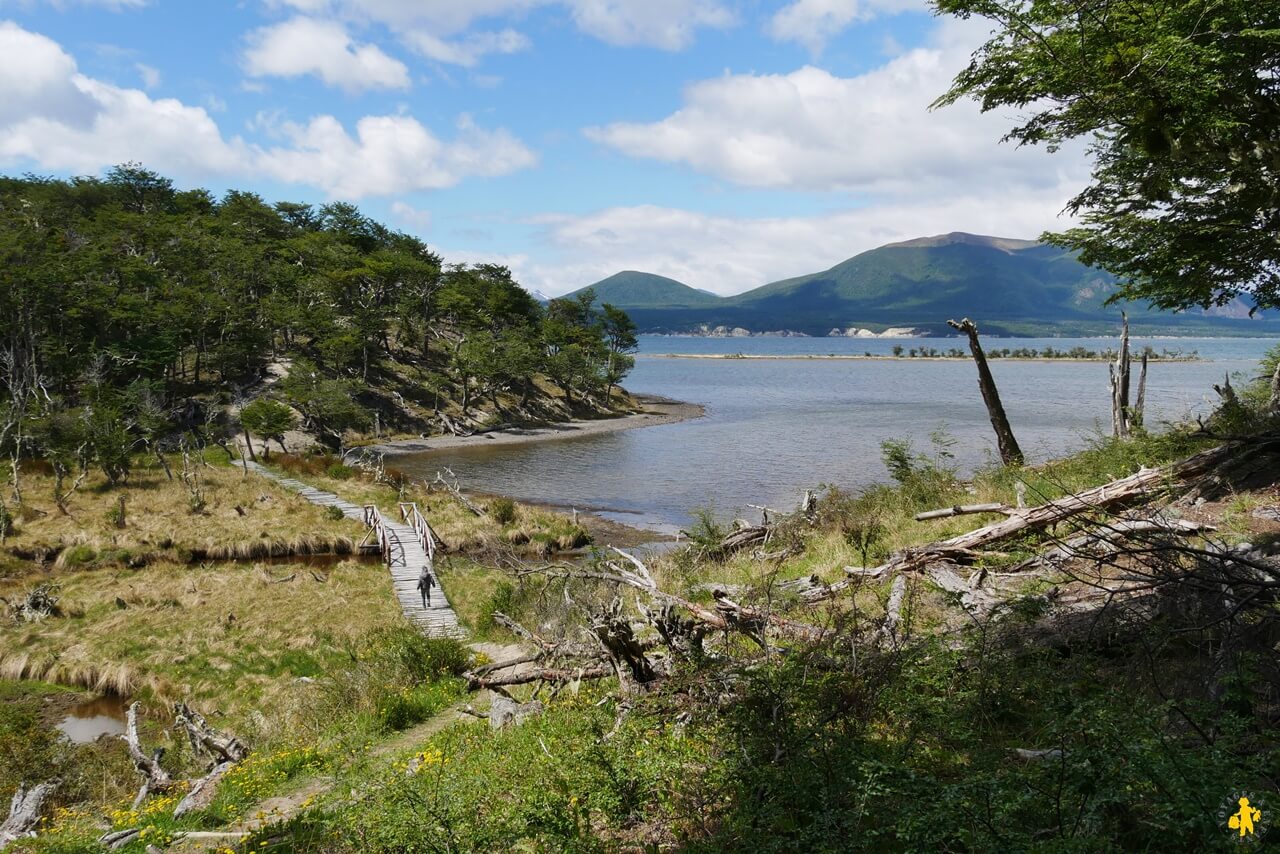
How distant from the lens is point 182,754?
10.3 meters

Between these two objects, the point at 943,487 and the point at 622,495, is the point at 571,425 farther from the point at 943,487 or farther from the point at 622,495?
the point at 943,487

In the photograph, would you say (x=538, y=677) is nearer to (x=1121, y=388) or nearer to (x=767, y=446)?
(x=1121, y=388)

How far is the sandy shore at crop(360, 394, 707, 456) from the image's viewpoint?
51375 mm

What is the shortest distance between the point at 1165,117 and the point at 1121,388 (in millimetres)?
12040

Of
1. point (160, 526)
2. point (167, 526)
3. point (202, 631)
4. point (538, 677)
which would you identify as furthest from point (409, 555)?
point (538, 677)

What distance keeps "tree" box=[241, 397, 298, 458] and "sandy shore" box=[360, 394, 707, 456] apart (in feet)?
23.5

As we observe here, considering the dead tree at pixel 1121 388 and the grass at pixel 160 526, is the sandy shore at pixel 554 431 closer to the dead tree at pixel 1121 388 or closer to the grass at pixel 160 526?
the grass at pixel 160 526

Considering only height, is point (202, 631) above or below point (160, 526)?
below

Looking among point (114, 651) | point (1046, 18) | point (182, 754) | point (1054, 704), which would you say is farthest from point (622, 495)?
point (1054, 704)

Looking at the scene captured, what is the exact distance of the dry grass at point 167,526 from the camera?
22.0m

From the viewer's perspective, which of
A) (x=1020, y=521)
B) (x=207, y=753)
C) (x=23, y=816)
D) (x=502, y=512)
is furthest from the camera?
(x=502, y=512)

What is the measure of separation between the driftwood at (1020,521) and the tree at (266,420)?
39.6m

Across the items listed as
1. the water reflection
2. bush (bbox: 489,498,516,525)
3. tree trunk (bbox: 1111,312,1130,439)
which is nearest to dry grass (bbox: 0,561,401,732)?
the water reflection

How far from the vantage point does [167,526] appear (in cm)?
2420
